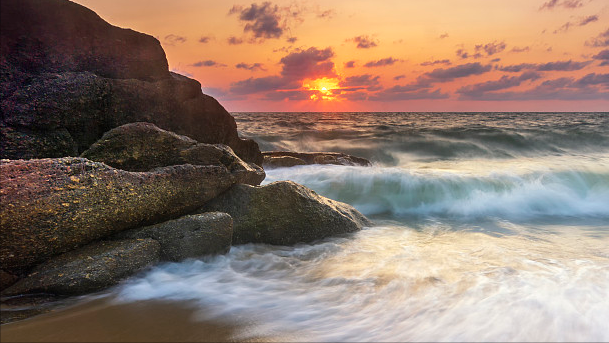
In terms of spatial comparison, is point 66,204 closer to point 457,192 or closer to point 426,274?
point 426,274

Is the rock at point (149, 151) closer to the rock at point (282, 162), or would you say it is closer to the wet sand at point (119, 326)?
the wet sand at point (119, 326)

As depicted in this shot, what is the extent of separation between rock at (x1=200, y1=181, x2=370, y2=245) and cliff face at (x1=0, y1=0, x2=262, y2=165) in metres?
1.17

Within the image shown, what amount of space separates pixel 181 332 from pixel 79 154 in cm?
225

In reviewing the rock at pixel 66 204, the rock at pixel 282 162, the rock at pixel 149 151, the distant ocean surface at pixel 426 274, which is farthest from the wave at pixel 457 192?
the rock at pixel 66 204

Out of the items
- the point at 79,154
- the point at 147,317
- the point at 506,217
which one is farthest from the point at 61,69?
the point at 506,217

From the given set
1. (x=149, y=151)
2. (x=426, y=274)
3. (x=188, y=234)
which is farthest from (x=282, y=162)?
(x=426, y=274)

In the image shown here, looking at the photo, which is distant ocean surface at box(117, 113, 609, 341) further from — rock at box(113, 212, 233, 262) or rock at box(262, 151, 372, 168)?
rock at box(262, 151, 372, 168)

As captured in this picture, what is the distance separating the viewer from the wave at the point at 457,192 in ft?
22.5

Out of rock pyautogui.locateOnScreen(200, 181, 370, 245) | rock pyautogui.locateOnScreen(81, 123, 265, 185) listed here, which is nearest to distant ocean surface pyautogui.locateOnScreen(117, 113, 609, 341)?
rock pyautogui.locateOnScreen(200, 181, 370, 245)

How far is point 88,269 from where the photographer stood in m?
2.74

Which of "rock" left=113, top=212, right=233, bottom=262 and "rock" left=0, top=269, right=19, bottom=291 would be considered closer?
"rock" left=0, top=269, right=19, bottom=291

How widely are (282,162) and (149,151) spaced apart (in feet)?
18.5

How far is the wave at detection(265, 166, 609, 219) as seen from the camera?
270 inches

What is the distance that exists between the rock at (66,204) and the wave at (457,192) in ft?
13.6
